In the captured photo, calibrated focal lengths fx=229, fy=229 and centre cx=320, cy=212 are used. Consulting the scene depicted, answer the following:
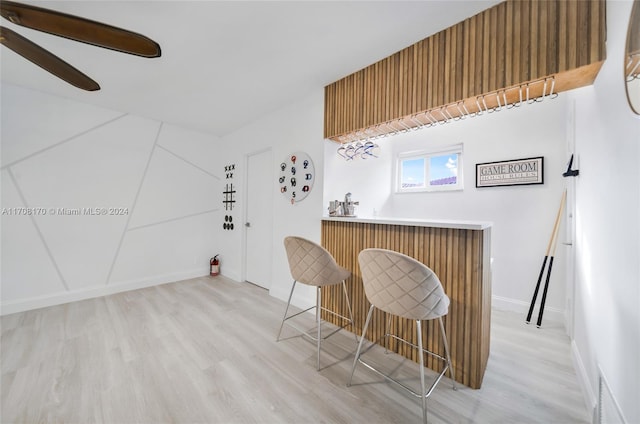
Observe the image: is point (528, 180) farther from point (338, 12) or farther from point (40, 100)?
point (40, 100)

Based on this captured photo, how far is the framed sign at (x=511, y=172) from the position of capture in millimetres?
2555

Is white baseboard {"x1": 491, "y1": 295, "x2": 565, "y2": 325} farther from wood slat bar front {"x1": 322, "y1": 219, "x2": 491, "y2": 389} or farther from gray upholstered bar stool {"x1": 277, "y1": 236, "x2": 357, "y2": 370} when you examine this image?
gray upholstered bar stool {"x1": 277, "y1": 236, "x2": 357, "y2": 370}

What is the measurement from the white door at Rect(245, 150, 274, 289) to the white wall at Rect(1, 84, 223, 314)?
1052 millimetres

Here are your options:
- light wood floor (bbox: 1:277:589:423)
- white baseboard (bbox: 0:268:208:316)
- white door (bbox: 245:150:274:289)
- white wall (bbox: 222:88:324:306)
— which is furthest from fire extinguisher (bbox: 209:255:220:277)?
light wood floor (bbox: 1:277:589:423)

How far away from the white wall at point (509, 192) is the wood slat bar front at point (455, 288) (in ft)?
3.40

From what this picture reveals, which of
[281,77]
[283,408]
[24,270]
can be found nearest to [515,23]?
[281,77]

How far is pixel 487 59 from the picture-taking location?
1594mm

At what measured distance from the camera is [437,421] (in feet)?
4.29

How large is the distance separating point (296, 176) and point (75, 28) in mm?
2035

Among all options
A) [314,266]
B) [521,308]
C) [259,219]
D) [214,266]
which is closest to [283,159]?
[259,219]

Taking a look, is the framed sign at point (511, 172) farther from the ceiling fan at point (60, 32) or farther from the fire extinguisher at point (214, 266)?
the fire extinguisher at point (214, 266)

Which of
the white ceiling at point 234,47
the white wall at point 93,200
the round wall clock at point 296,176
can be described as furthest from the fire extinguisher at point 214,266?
the white ceiling at point 234,47

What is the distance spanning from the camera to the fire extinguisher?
13.8 ft

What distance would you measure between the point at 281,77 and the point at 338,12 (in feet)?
3.22
